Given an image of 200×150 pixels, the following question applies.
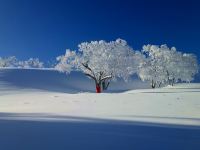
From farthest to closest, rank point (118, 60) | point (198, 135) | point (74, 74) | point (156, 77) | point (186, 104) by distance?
point (74, 74), point (156, 77), point (118, 60), point (186, 104), point (198, 135)

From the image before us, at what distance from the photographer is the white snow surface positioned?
2094 centimetres

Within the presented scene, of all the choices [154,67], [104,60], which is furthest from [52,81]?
[104,60]

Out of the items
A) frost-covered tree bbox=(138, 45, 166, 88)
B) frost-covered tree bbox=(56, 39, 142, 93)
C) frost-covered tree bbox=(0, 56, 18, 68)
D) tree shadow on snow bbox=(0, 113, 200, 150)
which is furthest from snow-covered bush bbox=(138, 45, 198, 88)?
frost-covered tree bbox=(0, 56, 18, 68)

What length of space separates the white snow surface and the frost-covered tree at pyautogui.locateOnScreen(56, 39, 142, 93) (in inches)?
117

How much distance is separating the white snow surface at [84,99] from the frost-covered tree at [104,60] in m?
2.98

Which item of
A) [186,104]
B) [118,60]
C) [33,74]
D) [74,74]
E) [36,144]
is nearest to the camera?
[36,144]

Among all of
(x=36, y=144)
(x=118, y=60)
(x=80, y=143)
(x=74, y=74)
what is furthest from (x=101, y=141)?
(x=74, y=74)

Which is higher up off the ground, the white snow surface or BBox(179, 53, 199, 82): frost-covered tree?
BBox(179, 53, 199, 82): frost-covered tree

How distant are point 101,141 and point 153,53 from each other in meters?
63.0

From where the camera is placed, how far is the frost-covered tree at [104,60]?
159ft

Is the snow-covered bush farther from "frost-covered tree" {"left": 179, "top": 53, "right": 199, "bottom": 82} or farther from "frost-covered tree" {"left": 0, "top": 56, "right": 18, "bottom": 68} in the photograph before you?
"frost-covered tree" {"left": 0, "top": 56, "right": 18, "bottom": 68}

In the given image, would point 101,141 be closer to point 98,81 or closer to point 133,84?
point 98,81

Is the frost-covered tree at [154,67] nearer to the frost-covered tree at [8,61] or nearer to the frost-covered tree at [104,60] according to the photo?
the frost-covered tree at [104,60]

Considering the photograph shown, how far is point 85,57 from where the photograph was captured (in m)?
50.1
